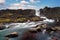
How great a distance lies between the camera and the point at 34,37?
3.80 metres

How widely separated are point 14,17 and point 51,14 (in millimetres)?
1007

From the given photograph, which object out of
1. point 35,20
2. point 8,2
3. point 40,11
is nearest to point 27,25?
point 35,20

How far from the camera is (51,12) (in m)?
4.01

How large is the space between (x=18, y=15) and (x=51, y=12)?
90cm

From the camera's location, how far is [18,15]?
398 cm

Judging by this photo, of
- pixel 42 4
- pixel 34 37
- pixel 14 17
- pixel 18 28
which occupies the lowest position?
pixel 34 37

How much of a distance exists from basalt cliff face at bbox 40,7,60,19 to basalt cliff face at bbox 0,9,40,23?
0.25 metres

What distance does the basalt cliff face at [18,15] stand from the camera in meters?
3.92

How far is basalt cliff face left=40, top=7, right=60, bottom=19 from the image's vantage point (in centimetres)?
396

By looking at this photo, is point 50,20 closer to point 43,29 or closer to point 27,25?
point 43,29

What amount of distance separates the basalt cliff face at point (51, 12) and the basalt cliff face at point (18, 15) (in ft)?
0.81

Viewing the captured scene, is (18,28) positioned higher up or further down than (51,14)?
further down

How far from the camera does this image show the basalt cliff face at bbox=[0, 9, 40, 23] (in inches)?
154

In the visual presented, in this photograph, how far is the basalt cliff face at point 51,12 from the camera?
3.96 meters
